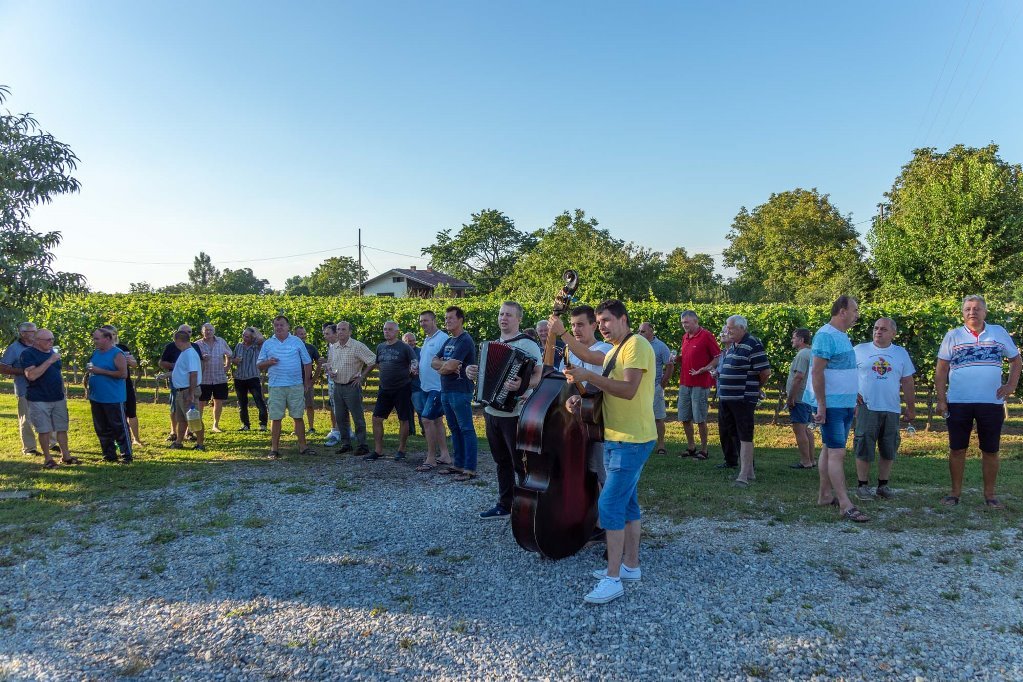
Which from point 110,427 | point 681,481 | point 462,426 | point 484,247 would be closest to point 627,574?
point 681,481

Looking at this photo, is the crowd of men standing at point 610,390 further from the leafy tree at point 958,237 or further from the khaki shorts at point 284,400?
the leafy tree at point 958,237

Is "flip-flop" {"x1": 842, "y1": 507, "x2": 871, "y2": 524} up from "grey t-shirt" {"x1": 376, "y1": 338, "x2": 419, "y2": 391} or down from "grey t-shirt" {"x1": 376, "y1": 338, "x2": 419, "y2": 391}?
down

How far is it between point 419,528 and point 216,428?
662 centimetres

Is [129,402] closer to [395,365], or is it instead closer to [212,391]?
[212,391]

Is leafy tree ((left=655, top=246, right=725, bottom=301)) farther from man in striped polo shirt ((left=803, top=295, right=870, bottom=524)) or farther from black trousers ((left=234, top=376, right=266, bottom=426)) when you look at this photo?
man in striped polo shirt ((left=803, top=295, right=870, bottom=524))

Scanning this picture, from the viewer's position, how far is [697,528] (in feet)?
19.2

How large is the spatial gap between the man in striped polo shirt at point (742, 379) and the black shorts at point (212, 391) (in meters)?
7.48

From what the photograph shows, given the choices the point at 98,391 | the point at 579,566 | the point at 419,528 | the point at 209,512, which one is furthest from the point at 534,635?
the point at 98,391

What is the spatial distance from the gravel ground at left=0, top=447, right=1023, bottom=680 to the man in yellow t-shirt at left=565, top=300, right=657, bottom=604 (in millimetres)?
286

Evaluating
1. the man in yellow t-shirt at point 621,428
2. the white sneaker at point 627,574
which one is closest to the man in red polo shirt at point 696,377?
the white sneaker at point 627,574

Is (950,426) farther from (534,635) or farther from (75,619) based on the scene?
(75,619)

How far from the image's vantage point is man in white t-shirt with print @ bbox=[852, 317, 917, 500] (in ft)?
23.2

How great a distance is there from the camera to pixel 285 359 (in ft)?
30.3

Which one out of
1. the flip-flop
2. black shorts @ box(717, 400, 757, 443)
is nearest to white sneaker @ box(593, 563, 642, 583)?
the flip-flop
